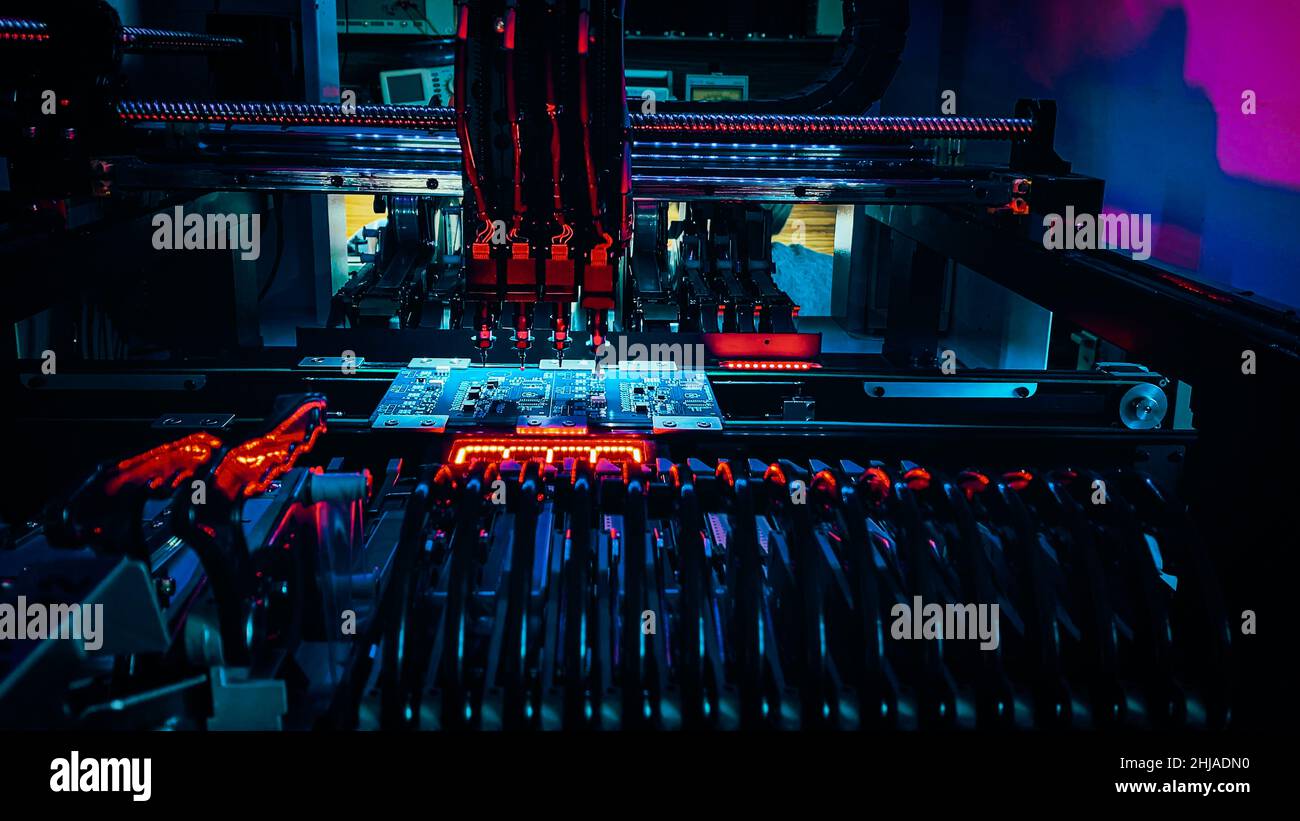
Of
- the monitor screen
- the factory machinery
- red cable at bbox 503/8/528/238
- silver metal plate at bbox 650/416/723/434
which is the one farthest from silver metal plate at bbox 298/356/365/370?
the monitor screen

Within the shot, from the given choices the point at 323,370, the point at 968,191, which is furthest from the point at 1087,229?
the point at 323,370

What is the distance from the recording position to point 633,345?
3.29 m

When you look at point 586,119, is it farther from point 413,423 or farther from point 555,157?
point 413,423

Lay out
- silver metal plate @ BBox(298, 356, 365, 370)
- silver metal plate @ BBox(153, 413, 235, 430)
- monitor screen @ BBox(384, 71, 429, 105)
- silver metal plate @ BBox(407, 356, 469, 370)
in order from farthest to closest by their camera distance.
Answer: monitor screen @ BBox(384, 71, 429, 105), silver metal plate @ BBox(407, 356, 469, 370), silver metal plate @ BBox(298, 356, 365, 370), silver metal plate @ BBox(153, 413, 235, 430)

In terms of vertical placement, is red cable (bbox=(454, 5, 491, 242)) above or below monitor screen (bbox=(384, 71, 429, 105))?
below

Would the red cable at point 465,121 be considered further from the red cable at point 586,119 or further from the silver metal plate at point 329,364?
the silver metal plate at point 329,364

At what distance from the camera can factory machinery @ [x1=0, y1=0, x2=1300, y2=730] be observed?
1.22m

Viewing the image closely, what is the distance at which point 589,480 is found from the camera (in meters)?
1.55

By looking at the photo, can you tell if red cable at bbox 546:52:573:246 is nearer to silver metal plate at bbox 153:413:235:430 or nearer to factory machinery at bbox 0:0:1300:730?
factory machinery at bbox 0:0:1300:730

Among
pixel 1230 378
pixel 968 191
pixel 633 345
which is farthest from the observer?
pixel 633 345

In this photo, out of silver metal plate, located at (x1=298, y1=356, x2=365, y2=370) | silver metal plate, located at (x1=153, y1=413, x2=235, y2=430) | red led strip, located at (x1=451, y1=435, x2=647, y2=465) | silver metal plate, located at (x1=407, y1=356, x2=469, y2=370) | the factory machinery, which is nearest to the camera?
the factory machinery

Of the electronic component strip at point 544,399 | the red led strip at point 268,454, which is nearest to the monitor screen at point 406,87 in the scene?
the electronic component strip at point 544,399
